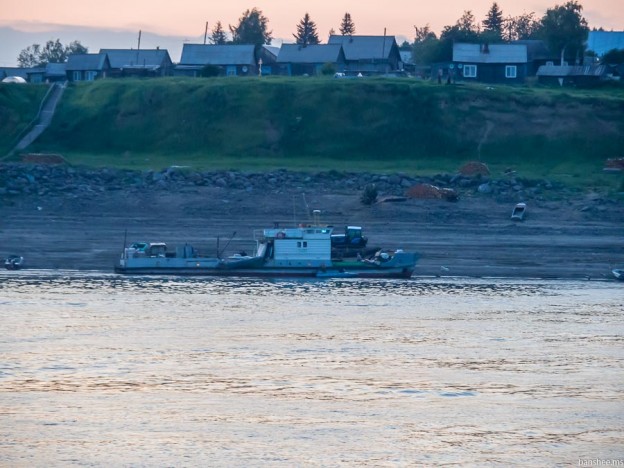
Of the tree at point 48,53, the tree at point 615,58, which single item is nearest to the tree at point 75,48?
the tree at point 48,53

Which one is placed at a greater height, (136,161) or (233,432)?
(136,161)

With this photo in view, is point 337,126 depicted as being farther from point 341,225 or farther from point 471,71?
point 471,71

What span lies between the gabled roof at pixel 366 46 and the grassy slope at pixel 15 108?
2760 centimetres

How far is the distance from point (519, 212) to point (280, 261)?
35.6ft

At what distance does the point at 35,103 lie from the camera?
204 feet

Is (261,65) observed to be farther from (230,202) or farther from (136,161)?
(230,202)

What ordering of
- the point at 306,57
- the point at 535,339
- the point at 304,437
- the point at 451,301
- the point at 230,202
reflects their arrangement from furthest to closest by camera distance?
the point at 306,57 → the point at 230,202 → the point at 451,301 → the point at 535,339 → the point at 304,437

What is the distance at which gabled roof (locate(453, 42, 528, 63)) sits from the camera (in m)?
78.0

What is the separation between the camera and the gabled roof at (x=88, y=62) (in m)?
84.0

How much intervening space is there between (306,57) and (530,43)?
55.4ft

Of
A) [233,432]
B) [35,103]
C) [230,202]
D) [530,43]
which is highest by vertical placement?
[530,43]

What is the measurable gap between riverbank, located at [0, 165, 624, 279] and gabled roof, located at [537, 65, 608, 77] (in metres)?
28.6

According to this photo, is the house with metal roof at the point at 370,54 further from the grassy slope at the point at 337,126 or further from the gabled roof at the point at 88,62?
the grassy slope at the point at 337,126


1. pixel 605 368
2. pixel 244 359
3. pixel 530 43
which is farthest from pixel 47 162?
pixel 530 43
